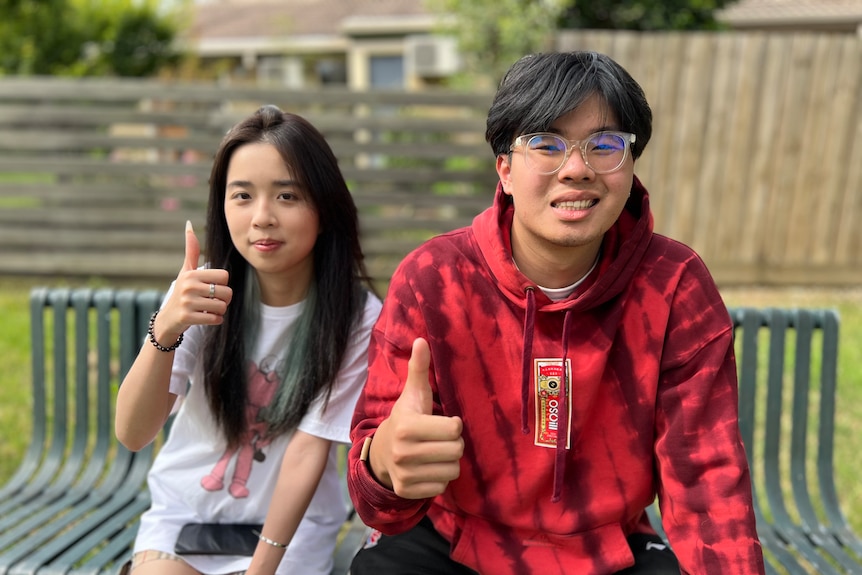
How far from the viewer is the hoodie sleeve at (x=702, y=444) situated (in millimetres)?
1801

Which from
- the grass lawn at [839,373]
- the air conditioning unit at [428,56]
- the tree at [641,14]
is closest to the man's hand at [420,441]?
the grass lawn at [839,373]

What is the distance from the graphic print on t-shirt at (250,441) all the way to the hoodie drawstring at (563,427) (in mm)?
799

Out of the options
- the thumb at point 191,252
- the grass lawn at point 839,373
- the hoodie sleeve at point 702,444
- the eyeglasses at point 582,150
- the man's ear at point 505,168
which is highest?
the eyeglasses at point 582,150

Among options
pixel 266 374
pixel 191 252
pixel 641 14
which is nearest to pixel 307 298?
pixel 266 374

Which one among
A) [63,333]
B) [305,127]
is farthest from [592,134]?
[63,333]

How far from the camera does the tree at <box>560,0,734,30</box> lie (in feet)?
25.5

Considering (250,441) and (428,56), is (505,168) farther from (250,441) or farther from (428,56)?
(428,56)

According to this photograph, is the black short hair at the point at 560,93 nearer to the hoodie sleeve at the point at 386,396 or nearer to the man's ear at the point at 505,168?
the man's ear at the point at 505,168

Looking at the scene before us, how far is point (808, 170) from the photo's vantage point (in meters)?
6.79

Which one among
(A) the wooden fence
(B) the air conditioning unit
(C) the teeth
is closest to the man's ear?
(C) the teeth

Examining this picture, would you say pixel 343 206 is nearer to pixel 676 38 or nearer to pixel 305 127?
pixel 305 127

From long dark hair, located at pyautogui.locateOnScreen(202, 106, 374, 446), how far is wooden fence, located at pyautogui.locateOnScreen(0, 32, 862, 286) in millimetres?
4043

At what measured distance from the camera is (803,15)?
38.9ft

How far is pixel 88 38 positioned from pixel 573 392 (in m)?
14.9
